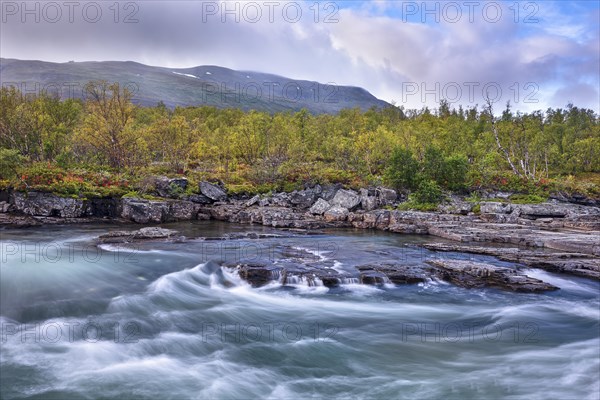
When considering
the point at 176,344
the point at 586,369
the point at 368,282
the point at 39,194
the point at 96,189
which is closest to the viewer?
the point at 586,369

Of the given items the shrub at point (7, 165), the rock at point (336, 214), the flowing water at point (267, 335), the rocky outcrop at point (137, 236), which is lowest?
the flowing water at point (267, 335)

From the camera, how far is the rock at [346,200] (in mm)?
33906

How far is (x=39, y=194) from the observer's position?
2641 centimetres

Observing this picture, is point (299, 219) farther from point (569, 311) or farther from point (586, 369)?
point (586, 369)

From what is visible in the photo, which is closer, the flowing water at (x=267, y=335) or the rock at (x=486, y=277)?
the flowing water at (x=267, y=335)

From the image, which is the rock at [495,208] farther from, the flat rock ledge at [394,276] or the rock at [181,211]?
the rock at [181,211]

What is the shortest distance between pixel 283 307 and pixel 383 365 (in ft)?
14.9

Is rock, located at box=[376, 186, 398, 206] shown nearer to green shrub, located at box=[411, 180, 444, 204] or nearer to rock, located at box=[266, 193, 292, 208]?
green shrub, located at box=[411, 180, 444, 204]

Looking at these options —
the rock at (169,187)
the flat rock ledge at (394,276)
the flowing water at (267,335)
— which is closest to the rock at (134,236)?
the flowing water at (267,335)

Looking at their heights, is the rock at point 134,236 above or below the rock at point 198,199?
below

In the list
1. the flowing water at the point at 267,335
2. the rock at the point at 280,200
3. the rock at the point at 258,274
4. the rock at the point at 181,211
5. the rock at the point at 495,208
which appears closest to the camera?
the flowing water at the point at 267,335

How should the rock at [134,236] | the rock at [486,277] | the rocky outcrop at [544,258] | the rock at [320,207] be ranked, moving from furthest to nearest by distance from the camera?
the rock at [320,207], the rock at [134,236], the rocky outcrop at [544,258], the rock at [486,277]

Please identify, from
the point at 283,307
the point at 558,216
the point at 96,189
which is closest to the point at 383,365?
the point at 283,307

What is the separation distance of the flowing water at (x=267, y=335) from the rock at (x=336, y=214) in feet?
44.4
